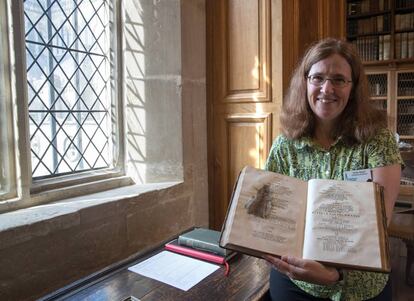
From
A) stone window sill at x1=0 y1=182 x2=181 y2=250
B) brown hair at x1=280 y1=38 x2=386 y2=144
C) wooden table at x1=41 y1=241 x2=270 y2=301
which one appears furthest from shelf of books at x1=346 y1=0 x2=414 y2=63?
wooden table at x1=41 y1=241 x2=270 y2=301

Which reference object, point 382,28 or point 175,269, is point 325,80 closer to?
point 175,269

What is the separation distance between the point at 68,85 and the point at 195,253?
928 mm

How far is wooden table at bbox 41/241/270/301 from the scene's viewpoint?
100 cm

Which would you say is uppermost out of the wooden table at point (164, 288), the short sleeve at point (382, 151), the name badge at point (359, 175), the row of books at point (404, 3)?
the row of books at point (404, 3)

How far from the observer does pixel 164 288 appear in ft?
3.41

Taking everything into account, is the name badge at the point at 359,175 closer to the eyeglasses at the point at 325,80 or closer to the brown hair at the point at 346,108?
the brown hair at the point at 346,108

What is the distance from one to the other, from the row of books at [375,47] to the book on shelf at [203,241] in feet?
12.0

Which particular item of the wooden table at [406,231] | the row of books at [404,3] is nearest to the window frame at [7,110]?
the wooden table at [406,231]

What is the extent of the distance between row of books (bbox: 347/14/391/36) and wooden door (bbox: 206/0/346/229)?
266 centimetres

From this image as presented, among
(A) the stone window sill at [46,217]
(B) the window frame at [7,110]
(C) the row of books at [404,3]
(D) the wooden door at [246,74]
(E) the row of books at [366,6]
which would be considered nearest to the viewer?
(A) the stone window sill at [46,217]

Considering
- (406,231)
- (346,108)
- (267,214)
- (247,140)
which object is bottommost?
(406,231)

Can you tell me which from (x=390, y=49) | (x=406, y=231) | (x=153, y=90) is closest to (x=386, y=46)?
(x=390, y=49)

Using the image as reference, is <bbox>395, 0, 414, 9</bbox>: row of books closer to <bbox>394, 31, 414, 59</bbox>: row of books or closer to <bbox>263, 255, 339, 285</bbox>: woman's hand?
<bbox>394, 31, 414, 59</bbox>: row of books

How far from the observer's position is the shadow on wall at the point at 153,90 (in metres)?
1.72
